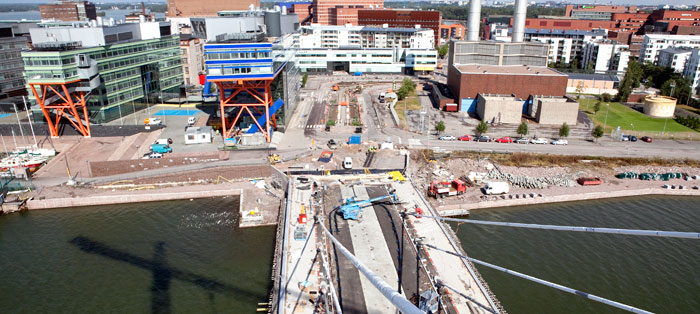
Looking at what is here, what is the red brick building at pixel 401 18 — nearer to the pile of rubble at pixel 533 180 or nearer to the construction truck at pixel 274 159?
the pile of rubble at pixel 533 180

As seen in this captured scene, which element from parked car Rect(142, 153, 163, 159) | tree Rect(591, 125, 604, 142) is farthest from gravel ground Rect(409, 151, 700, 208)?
parked car Rect(142, 153, 163, 159)

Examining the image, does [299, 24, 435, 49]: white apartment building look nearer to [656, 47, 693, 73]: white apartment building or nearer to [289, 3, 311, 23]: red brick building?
[656, 47, 693, 73]: white apartment building

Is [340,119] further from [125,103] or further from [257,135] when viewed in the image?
[125,103]

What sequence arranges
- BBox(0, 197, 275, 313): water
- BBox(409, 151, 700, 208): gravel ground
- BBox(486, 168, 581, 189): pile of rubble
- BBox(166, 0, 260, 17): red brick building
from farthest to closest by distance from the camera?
BBox(166, 0, 260, 17): red brick building, BBox(486, 168, 581, 189): pile of rubble, BBox(409, 151, 700, 208): gravel ground, BBox(0, 197, 275, 313): water

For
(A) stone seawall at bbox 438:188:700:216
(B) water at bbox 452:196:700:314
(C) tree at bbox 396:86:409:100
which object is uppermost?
(C) tree at bbox 396:86:409:100

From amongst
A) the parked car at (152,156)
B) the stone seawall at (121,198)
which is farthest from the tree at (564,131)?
the parked car at (152,156)

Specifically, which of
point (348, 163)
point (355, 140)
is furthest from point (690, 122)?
point (348, 163)
